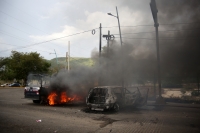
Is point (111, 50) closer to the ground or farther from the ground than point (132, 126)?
farther from the ground

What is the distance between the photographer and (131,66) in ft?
59.1

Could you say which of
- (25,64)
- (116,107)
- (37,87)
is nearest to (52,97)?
(37,87)

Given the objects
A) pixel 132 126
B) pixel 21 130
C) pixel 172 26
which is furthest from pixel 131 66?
pixel 21 130

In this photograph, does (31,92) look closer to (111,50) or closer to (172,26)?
(111,50)

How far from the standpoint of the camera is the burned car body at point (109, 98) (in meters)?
9.30

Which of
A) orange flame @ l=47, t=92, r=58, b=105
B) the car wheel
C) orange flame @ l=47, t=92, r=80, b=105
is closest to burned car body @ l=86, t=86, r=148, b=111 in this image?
the car wheel

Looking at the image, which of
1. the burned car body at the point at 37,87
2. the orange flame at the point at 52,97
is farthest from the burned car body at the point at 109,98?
the burned car body at the point at 37,87

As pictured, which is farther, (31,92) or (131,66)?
(131,66)

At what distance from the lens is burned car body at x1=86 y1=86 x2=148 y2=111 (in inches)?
366

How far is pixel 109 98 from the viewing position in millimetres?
9297

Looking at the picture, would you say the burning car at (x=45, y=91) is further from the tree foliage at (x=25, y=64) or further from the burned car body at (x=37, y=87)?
the tree foliage at (x=25, y=64)

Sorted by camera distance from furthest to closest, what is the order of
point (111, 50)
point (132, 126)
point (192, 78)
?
point (111, 50)
point (192, 78)
point (132, 126)

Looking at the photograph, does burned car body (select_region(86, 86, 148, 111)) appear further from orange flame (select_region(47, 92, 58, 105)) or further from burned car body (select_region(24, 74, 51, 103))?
burned car body (select_region(24, 74, 51, 103))

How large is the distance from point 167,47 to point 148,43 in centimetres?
198
